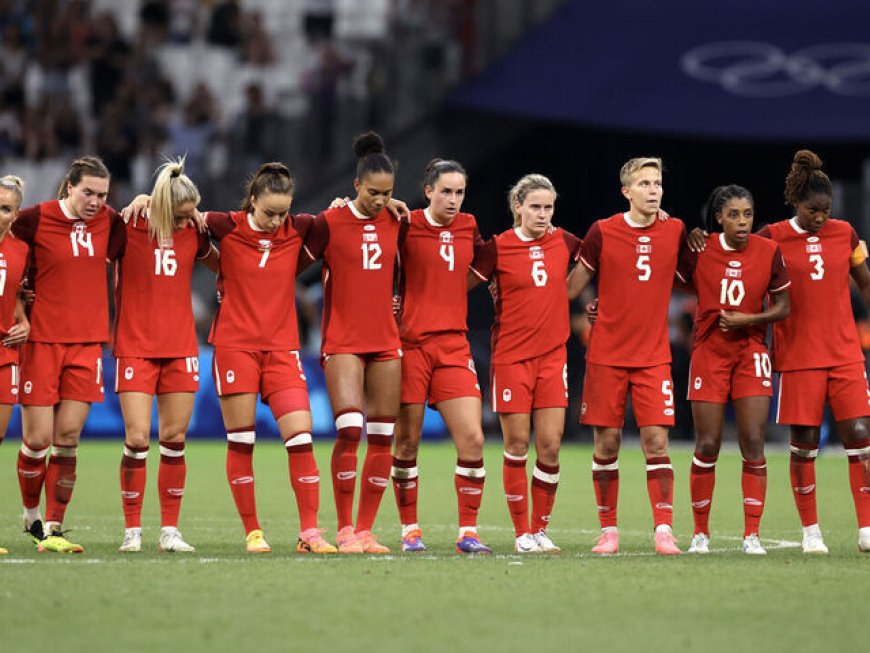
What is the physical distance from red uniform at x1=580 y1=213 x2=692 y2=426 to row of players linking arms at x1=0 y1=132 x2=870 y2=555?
0.04 ft

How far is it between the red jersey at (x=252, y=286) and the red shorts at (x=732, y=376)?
2.38 m

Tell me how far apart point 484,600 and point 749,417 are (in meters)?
2.91

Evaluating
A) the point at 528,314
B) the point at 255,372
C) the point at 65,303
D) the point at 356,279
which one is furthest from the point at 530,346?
the point at 65,303

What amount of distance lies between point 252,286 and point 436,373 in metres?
1.20

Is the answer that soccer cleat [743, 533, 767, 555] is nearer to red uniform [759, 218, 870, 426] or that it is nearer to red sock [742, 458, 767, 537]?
red sock [742, 458, 767, 537]

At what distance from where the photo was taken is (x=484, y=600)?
7977 mm

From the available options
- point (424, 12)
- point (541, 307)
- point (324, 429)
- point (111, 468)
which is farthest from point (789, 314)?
point (424, 12)

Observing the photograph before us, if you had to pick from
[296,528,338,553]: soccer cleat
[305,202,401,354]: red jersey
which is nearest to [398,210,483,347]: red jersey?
[305,202,401,354]: red jersey

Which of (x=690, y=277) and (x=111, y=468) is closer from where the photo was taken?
(x=690, y=277)

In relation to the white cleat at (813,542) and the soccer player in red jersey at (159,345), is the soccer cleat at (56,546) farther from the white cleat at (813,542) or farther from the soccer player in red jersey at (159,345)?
the white cleat at (813,542)

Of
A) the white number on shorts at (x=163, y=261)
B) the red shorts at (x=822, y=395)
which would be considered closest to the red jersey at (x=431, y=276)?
the white number on shorts at (x=163, y=261)

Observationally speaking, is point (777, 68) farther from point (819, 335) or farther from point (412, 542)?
point (412, 542)

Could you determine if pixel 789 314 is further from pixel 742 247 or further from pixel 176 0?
pixel 176 0

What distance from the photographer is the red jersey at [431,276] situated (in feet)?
34.1
